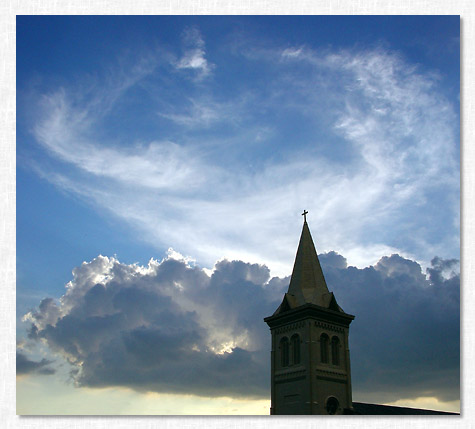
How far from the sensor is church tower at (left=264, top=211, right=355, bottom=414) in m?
31.0

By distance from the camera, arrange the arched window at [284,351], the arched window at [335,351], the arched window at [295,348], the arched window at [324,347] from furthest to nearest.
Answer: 1. the arched window at [284,351]
2. the arched window at [335,351]
3. the arched window at [295,348]
4. the arched window at [324,347]

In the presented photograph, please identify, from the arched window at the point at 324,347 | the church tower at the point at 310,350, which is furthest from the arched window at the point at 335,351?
the arched window at the point at 324,347

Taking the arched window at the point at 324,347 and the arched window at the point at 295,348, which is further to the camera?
the arched window at the point at 295,348

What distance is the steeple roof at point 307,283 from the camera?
3438cm

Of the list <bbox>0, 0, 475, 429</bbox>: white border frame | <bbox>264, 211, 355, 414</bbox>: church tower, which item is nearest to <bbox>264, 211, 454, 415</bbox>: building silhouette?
<bbox>264, 211, 355, 414</bbox>: church tower

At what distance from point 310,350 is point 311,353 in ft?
0.60

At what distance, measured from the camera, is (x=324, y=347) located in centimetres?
3278
